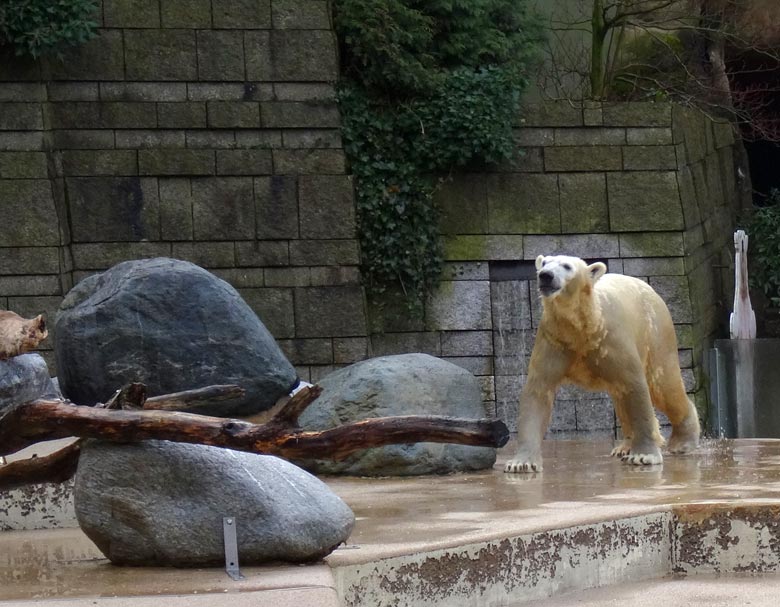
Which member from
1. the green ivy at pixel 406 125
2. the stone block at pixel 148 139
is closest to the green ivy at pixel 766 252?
the green ivy at pixel 406 125

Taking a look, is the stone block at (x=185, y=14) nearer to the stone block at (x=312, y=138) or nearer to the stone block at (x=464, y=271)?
the stone block at (x=312, y=138)

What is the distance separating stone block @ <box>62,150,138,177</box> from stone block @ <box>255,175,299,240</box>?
0.88 meters

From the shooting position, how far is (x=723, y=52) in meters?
11.6

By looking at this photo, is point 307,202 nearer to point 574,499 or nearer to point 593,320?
point 593,320

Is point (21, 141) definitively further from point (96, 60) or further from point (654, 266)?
point (654, 266)

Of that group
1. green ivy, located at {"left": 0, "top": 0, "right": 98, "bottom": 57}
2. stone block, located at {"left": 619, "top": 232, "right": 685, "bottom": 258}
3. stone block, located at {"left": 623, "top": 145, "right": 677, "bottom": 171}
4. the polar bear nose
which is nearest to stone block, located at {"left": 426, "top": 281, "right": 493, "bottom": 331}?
stone block, located at {"left": 619, "top": 232, "right": 685, "bottom": 258}

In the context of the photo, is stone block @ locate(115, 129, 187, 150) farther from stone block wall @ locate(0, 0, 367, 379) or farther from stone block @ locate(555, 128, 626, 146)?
stone block @ locate(555, 128, 626, 146)

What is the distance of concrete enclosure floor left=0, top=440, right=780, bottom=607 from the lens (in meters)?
3.42

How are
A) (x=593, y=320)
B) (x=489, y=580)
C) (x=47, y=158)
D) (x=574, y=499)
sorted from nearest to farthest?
(x=489, y=580) → (x=574, y=499) → (x=593, y=320) → (x=47, y=158)

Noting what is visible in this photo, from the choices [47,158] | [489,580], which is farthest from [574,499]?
[47,158]

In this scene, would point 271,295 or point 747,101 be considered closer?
point 271,295

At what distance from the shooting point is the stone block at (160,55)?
29.7 ft

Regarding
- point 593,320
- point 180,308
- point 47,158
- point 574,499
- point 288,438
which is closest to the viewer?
point 288,438

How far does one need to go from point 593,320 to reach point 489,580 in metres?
2.31
